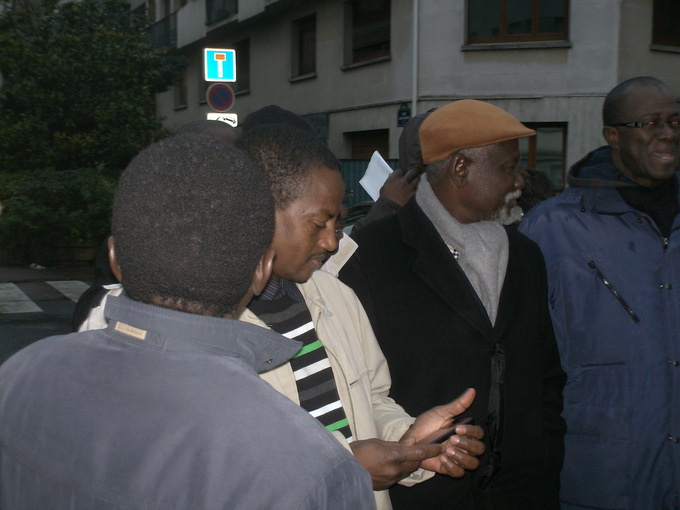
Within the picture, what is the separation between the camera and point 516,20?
14.3m

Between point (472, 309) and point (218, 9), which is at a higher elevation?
point (218, 9)

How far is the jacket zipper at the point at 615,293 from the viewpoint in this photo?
103 inches

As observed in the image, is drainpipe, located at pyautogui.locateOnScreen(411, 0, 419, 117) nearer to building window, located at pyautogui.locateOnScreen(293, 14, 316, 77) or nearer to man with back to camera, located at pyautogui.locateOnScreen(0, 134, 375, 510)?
building window, located at pyautogui.locateOnScreen(293, 14, 316, 77)

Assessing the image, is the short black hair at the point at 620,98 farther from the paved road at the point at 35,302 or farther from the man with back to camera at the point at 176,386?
the paved road at the point at 35,302

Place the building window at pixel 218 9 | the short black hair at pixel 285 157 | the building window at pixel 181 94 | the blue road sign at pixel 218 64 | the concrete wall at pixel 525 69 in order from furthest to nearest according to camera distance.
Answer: the building window at pixel 181 94, the building window at pixel 218 9, the concrete wall at pixel 525 69, the blue road sign at pixel 218 64, the short black hair at pixel 285 157

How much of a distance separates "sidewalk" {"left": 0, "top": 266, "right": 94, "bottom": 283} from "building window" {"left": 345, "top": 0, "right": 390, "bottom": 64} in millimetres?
8004

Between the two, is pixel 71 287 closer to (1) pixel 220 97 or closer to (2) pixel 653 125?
(1) pixel 220 97

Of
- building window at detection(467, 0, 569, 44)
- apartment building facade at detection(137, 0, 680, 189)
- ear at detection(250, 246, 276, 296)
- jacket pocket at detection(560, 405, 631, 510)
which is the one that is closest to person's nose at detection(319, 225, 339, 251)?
ear at detection(250, 246, 276, 296)

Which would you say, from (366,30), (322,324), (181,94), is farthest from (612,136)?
(181,94)

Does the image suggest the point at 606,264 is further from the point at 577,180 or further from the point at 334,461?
the point at 334,461

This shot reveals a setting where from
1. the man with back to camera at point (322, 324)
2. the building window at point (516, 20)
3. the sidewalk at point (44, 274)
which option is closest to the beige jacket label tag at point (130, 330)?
the man with back to camera at point (322, 324)

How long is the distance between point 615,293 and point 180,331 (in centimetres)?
196

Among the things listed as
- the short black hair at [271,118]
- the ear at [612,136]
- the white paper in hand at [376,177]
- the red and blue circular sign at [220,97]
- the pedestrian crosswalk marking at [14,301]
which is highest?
the red and blue circular sign at [220,97]

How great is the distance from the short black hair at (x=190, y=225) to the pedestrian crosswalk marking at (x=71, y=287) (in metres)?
9.05
